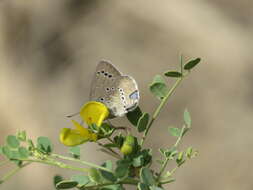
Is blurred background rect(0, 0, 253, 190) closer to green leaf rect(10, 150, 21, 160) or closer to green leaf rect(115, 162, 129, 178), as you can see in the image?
green leaf rect(10, 150, 21, 160)

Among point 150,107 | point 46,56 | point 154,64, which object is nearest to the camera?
point 150,107

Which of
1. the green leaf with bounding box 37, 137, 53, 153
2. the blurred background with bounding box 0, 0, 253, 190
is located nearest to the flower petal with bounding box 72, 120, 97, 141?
the green leaf with bounding box 37, 137, 53, 153

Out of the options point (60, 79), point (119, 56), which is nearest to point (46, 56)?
point (60, 79)

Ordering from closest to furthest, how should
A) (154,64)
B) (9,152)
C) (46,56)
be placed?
(9,152), (154,64), (46,56)

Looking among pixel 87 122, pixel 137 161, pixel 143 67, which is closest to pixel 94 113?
pixel 87 122

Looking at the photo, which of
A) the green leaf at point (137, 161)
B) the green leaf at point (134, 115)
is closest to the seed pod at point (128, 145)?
the green leaf at point (137, 161)

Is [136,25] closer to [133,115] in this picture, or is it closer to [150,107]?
[150,107]

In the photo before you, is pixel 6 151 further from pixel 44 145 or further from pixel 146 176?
pixel 146 176
